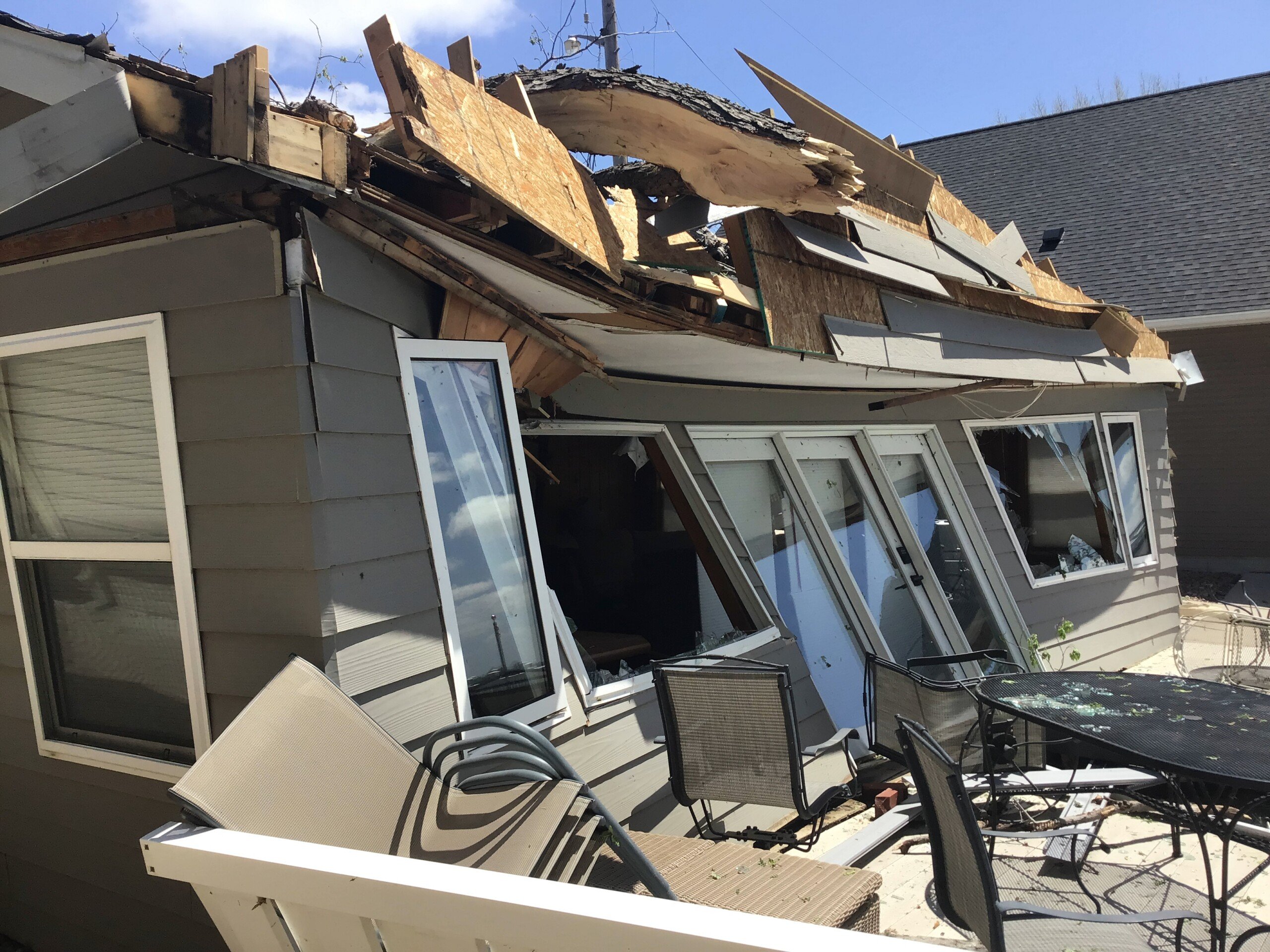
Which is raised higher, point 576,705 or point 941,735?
point 576,705

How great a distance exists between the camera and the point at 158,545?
259cm

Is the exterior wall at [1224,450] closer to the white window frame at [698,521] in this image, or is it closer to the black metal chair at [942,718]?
the black metal chair at [942,718]

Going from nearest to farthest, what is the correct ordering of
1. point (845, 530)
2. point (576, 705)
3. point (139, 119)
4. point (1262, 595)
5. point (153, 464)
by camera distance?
point (139, 119), point (153, 464), point (576, 705), point (845, 530), point (1262, 595)

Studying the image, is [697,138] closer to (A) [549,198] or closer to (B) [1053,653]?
(A) [549,198]

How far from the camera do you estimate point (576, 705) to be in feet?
10.6

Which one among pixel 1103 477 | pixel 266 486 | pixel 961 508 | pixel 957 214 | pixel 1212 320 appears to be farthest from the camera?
pixel 1212 320

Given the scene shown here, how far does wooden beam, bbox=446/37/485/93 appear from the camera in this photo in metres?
2.50

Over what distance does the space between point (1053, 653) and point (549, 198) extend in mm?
6034

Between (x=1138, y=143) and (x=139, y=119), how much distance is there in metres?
15.5

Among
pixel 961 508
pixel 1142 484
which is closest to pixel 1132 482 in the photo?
pixel 1142 484

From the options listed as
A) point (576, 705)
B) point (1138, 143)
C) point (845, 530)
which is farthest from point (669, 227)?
point (1138, 143)

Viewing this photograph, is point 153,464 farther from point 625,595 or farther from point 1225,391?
point 1225,391

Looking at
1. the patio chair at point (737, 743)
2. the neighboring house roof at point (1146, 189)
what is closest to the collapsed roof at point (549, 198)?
the patio chair at point (737, 743)

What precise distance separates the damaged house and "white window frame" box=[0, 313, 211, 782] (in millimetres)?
12
